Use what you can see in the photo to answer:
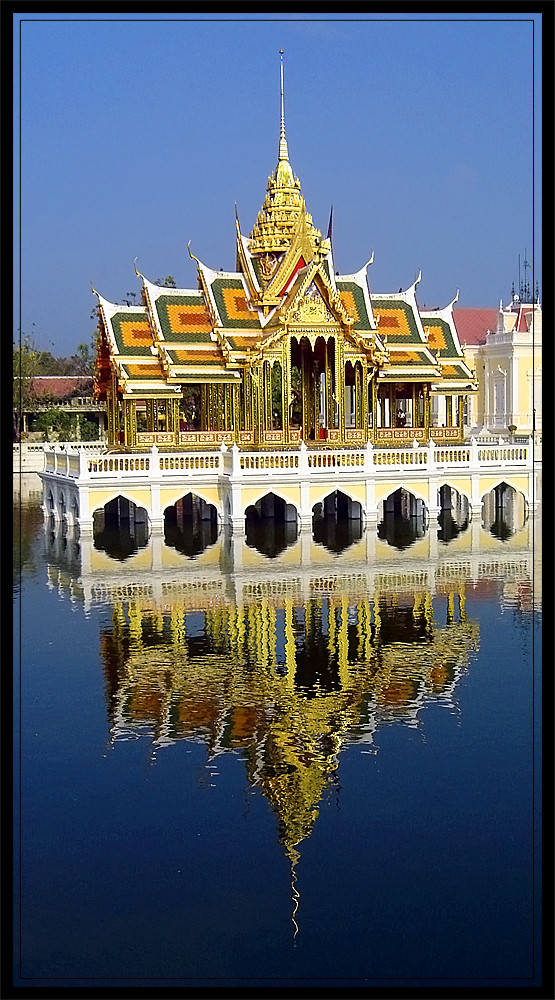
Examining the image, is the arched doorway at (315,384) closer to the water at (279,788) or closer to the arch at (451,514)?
the arch at (451,514)

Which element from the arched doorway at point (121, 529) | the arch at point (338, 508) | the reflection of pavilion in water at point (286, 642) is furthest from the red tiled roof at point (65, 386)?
the reflection of pavilion in water at point (286, 642)

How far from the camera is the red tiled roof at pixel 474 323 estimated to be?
54.8m

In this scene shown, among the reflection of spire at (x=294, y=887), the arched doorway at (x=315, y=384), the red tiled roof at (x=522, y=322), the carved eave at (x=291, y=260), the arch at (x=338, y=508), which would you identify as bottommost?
the reflection of spire at (x=294, y=887)

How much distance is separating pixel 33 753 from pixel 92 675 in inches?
105

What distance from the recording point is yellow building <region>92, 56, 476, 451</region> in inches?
1080

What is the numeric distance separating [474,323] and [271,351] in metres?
30.7

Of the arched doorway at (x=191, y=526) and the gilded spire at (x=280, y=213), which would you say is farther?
the gilded spire at (x=280, y=213)

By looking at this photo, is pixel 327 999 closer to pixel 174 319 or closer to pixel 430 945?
pixel 430 945

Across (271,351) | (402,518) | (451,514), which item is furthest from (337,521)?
(271,351)

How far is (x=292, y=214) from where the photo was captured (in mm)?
30969

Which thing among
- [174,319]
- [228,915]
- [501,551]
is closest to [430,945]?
Answer: [228,915]

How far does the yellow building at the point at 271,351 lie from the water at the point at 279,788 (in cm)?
948

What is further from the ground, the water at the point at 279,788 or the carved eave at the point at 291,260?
the carved eave at the point at 291,260

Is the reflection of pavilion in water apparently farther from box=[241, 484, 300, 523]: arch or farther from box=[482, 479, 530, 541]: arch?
box=[482, 479, 530, 541]: arch
